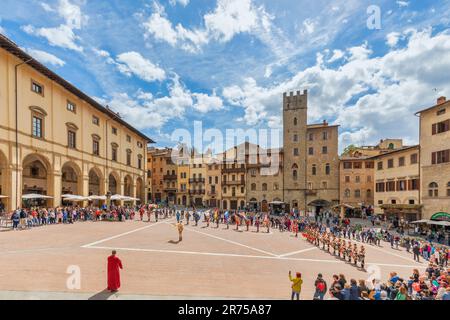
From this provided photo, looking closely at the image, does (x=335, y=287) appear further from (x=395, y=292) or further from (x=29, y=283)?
(x=29, y=283)

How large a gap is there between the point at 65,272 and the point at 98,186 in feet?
112

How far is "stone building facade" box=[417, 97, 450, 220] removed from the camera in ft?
83.7

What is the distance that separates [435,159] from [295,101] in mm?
26427

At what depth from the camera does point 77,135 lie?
1241 inches

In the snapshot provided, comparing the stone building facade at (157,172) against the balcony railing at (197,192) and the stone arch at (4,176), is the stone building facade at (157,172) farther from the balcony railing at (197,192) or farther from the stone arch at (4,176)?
the stone arch at (4,176)

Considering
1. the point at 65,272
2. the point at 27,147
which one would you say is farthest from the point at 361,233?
the point at 27,147

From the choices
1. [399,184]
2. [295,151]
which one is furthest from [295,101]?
[399,184]

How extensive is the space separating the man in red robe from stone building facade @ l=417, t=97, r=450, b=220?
30699mm

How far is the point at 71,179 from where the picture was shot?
33812 millimetres

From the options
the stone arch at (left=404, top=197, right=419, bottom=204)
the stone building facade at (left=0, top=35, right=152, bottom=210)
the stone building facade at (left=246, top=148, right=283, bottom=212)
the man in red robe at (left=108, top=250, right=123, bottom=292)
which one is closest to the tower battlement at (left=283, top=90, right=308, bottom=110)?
the stone building facade at (left=246, top=148, right=283, bottom=212)

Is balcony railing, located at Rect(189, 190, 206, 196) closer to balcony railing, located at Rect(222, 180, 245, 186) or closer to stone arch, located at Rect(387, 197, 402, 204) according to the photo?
balcony railing, located at Rect(222, 180, 245, 186)

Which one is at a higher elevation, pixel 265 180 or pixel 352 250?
pixel 265 180

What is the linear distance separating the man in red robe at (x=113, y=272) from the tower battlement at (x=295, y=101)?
46309 millimetres

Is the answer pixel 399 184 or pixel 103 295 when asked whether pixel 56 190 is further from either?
pixel 399 184
